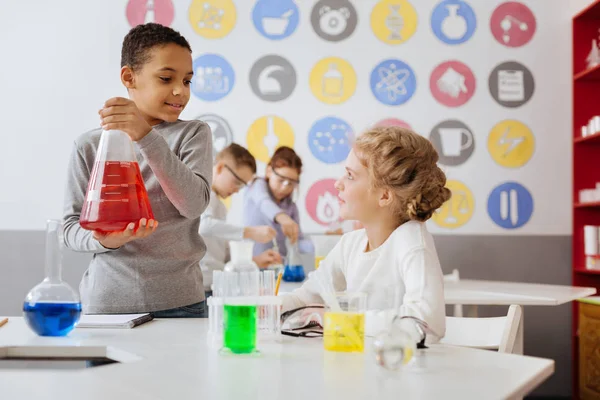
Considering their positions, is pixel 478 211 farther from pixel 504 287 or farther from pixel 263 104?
pixel 263 104

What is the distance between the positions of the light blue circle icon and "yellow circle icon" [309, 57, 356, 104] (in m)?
0.52

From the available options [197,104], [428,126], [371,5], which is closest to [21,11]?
[197,104]

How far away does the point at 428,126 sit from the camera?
4.20 meters

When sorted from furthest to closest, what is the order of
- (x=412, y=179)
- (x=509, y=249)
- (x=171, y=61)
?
(x=509, y=249)
(x=171, y=61)
(x=412, y=179)

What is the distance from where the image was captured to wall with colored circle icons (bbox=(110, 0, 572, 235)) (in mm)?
4188

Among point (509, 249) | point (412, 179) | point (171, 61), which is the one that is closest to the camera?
point (412, 179)

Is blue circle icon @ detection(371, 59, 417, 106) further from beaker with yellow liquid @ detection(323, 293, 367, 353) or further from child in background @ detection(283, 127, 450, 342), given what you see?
beaker with yellow liquid @ detection(323, 293, 367, 353)

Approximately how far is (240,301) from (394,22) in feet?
11.4

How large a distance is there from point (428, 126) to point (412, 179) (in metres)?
2.74

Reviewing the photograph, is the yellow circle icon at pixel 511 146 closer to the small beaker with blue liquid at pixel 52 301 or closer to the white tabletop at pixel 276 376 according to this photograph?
the white tabletop at pixel 276 376

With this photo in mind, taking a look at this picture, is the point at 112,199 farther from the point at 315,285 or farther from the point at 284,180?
the point at 284,180

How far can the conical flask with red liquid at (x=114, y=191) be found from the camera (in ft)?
4.22

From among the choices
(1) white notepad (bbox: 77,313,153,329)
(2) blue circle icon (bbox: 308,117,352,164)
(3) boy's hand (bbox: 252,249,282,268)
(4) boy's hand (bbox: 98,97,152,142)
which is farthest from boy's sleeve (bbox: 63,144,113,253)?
(2) blue circle icon (bbox: 308,117,352,164)

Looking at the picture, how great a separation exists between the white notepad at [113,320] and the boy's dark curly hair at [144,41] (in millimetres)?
613
